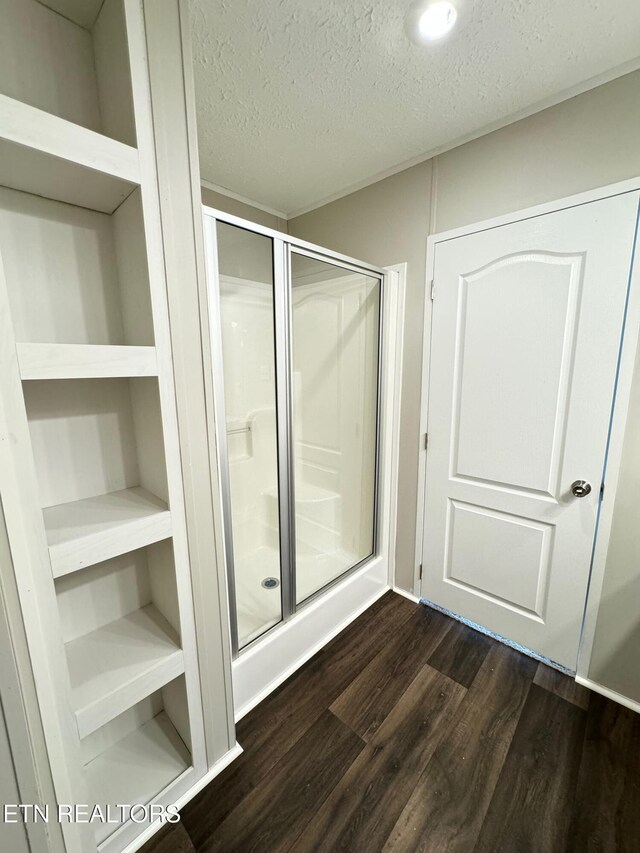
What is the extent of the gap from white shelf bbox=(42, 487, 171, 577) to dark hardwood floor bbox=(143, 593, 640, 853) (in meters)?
0.97

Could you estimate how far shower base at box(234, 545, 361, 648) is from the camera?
60.7 inches

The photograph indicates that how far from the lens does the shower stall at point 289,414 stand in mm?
1353

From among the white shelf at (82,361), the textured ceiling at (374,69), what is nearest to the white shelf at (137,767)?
the white shelf at (82,361)

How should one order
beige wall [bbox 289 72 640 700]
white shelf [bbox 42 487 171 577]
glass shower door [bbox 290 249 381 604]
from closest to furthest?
white shelf [bbox 42 487 171 577] < beige wall [bbox 289 72 640 700] < glass shower door [bbox 290 249 381 604]

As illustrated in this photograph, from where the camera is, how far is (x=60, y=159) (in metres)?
0.73

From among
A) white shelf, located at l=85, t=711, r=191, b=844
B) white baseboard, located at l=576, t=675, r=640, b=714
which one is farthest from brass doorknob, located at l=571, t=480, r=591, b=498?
white shelf, located at l=85, t=711, r=191, b=844

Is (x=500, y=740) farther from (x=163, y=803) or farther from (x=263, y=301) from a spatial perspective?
(x=263, y=301)

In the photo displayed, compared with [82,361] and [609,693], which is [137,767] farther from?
[609,693]

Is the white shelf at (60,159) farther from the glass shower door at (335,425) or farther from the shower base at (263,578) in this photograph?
the shower base at (263,578)

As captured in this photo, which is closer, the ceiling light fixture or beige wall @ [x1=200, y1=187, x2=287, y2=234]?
the ceiling light fixture

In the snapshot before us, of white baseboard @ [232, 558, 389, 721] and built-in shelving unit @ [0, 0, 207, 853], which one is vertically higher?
built-in shelving unit @ [0, 0, 207, 853]

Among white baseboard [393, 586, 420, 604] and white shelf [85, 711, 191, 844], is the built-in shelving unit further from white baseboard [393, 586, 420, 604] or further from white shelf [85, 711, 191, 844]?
white baseboard [393, 586, 420, 604]

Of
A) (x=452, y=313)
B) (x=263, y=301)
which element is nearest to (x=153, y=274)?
(x=263, y=301)

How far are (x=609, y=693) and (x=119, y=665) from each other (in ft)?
6.53
